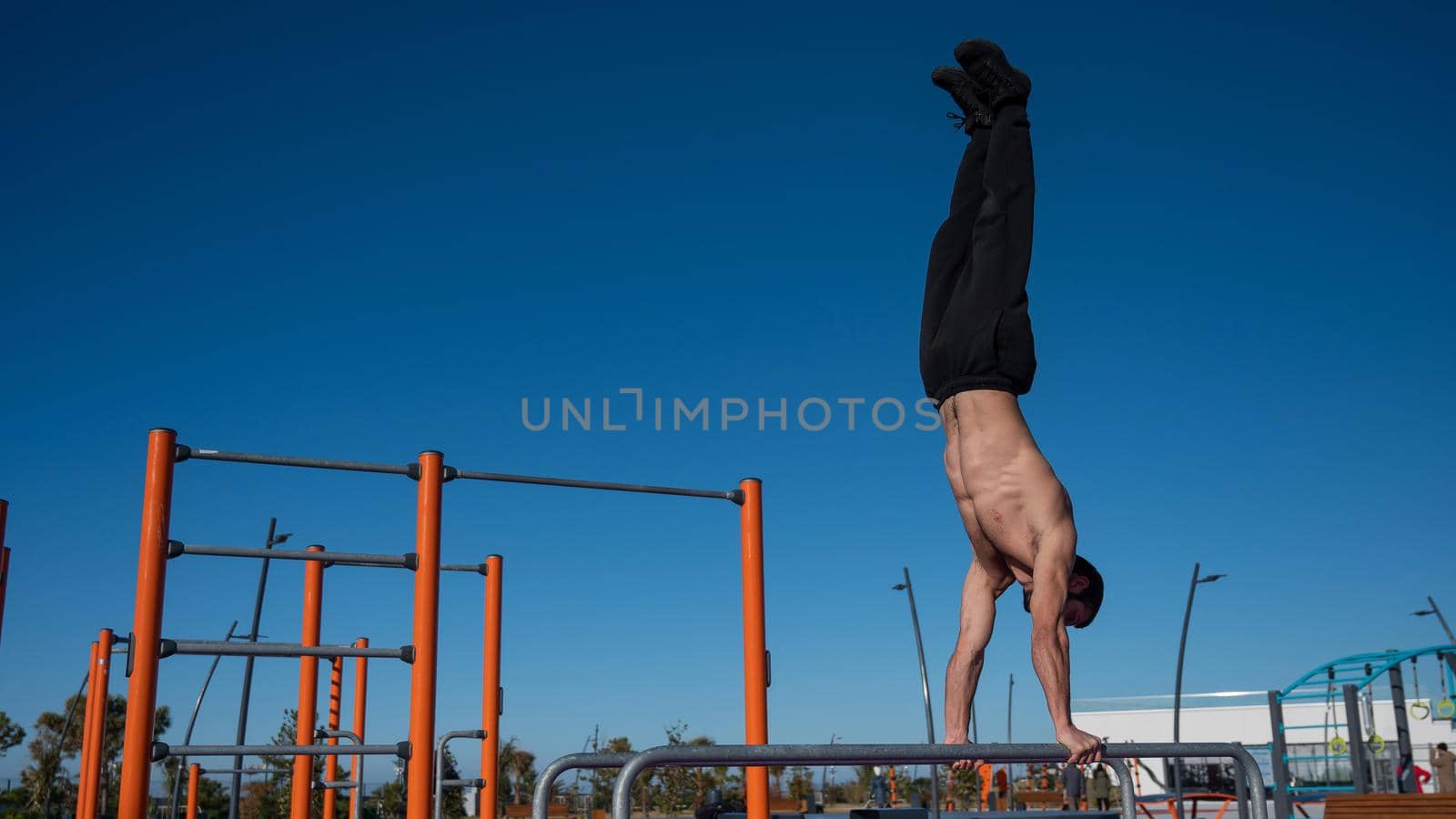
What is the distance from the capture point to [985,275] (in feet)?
11.5

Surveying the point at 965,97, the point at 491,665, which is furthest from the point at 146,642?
the point at 491,665

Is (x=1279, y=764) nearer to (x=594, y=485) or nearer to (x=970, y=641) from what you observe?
(x=594, y=485)

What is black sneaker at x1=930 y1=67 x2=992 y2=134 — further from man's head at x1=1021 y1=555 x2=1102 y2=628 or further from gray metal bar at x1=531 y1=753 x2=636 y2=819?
gray metal bar at x1=531 y1=753 x2=636 y2=819

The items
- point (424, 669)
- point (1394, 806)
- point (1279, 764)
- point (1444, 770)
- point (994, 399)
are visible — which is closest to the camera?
point (994, 399)

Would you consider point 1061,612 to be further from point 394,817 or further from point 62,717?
point 62,717

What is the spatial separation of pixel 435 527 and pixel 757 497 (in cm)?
251

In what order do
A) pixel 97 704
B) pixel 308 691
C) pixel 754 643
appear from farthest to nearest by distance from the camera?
pixel 97 704
pixel 308 691
pixel 754 643

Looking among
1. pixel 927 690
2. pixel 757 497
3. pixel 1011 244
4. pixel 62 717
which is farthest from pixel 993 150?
pixel 62 717

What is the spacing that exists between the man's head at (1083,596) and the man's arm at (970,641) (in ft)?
0.45

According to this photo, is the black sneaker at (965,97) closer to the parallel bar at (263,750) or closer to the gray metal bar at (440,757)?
the parallel bar at (263,750)

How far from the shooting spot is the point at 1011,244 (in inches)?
140

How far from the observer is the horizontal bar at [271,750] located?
14.7 ft

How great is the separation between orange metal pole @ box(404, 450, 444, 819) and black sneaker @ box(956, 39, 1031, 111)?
10.3 ft

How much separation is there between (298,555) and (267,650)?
1.69 feet
